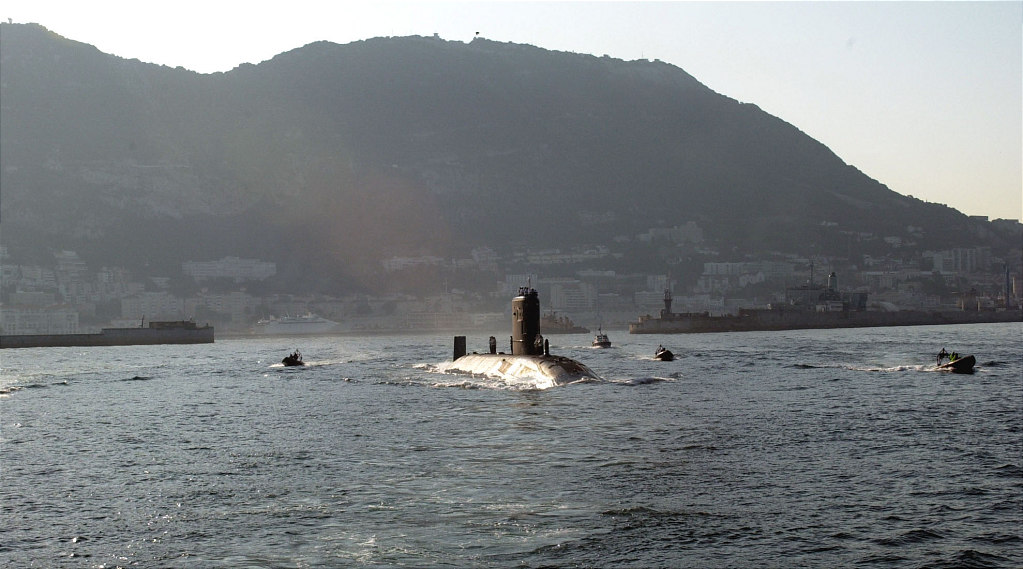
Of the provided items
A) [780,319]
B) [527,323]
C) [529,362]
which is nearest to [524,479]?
[529,362]

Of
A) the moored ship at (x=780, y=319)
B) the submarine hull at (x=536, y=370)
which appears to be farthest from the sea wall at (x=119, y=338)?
the submarine hull at (x=536, y=370)

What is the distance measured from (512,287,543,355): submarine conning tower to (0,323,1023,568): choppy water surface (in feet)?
27.6

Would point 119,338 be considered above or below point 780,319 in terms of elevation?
below

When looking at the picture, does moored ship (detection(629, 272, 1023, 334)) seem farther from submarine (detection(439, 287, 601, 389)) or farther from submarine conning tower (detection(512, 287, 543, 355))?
submarine conning tower (detection(512, 287, 543, 355))

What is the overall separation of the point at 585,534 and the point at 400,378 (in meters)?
42.8

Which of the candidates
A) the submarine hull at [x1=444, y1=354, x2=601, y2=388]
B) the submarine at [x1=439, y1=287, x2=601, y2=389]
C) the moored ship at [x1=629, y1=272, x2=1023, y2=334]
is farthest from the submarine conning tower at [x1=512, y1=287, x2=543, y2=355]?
the moored ship at [x1=629, y1=272, x2=1023, y2=334]

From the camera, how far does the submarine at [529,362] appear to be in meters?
49.5

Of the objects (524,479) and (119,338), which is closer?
(524,479)

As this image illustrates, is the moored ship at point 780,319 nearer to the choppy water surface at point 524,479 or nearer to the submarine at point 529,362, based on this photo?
the submarine at point 529,362

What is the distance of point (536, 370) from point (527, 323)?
519 cm

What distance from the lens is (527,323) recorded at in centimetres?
5547

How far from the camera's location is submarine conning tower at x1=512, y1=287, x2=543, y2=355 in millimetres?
54781

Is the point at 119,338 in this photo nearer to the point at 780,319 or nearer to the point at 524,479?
the point at 780,319

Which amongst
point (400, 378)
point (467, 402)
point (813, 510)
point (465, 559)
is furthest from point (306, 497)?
point (400, 378)
